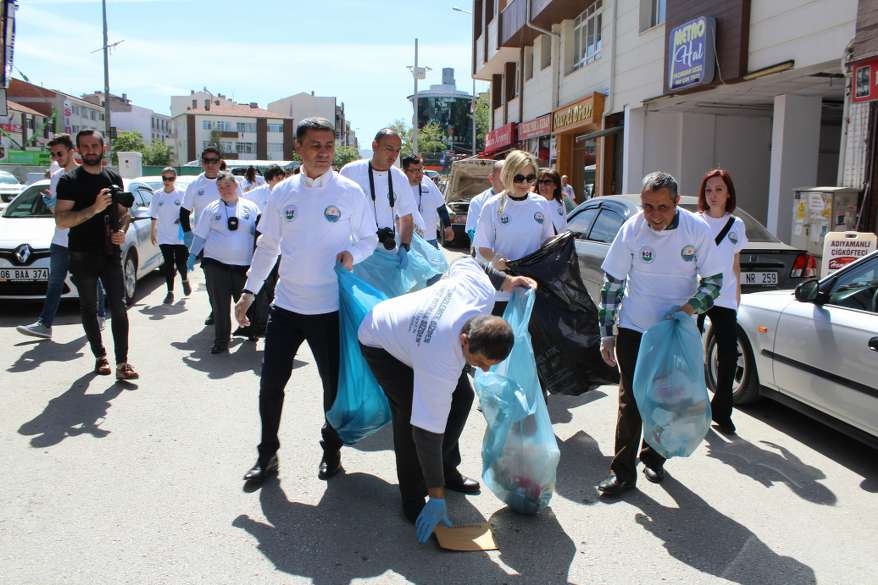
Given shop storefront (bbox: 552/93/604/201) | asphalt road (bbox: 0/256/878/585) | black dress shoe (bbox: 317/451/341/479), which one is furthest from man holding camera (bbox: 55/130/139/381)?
shop storefront (bbox: 552/93/604/201)

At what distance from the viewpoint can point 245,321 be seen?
158 inches

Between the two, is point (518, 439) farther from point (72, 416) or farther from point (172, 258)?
point (172, 258)

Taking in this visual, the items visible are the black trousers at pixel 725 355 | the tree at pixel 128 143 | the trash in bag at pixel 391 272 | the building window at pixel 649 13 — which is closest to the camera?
the black trousers at pixel 725 355

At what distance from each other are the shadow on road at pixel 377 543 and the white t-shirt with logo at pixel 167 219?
22.1 ft

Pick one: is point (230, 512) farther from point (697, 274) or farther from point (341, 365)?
point (697, 274)

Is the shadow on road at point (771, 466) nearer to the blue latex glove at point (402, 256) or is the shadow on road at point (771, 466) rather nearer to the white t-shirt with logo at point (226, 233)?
the blue latex glove at point (402, 256)

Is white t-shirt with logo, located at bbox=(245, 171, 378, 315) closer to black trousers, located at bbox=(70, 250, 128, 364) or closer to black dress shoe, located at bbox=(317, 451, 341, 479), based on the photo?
black dress shoe, located at bbox=(317, 451, 341, 479)

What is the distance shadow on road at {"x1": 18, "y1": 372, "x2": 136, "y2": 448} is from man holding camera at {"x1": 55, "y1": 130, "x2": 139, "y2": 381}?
1.08 ft

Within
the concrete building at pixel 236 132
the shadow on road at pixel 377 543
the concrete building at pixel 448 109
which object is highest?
the concrete building at pixel 448 109

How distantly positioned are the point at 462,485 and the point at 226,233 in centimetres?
423

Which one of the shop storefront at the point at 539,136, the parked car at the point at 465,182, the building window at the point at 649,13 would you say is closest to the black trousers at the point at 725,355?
the parked car at the point at 465,182

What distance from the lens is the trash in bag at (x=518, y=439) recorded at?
137 inches

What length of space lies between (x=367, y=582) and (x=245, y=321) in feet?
5.35

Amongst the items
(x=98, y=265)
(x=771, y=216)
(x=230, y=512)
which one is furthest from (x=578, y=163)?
(x=230, y=512)
